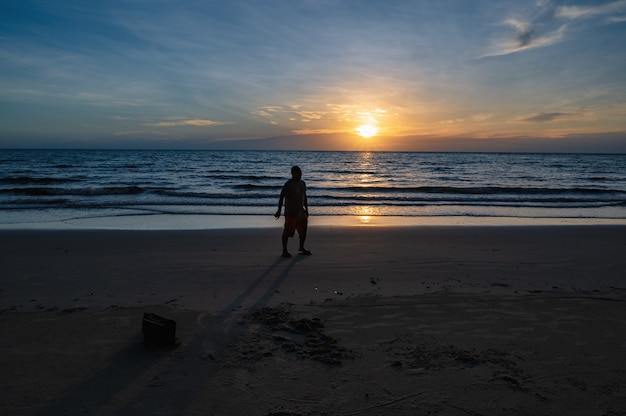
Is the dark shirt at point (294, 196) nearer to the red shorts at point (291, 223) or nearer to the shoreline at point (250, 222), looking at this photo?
the red shorts at point (291, 223)

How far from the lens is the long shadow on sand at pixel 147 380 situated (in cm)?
323

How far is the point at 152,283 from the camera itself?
6.41 metres

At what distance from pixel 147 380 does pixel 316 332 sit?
6.13ft

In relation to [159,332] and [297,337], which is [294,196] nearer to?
[297,337]

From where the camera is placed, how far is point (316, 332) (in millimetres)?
4633

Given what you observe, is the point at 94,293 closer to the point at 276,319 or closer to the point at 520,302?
the point at 276,319

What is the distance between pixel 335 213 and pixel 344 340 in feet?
38.9

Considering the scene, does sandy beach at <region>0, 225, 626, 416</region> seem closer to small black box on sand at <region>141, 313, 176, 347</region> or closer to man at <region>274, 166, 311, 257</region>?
small black box on sand at <region>141, 313, 176, 347</region>

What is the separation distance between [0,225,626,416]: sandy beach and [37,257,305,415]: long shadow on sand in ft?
0.06

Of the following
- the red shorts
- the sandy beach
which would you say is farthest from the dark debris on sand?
the red shorts

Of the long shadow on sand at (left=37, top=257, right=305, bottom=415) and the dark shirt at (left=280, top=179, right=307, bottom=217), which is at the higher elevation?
the dark shirt at (left=280, top=179, right=307, bottom=217)

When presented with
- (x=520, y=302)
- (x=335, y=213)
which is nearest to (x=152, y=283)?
(x=520, y=302)

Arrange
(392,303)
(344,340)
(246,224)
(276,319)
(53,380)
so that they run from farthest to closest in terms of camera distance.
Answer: (246,224) → (392,303) → (276,319) → (344,340) → (53,380)

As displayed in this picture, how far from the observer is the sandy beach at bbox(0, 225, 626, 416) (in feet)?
11.1
